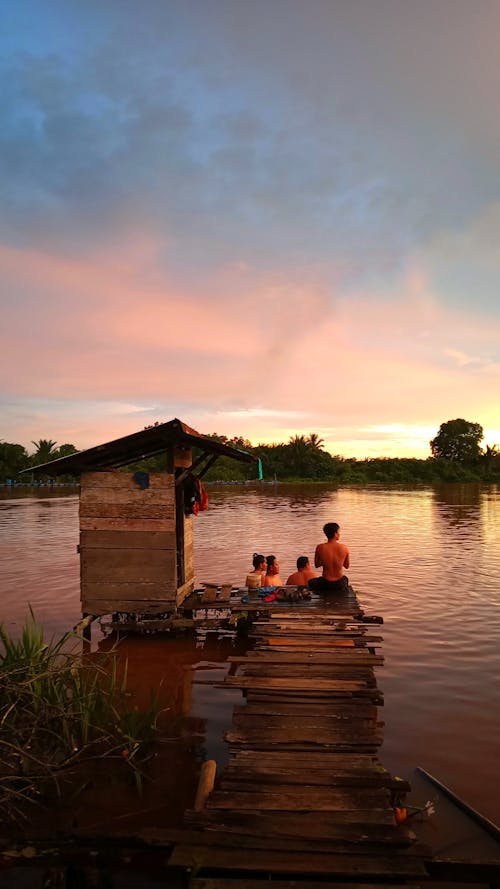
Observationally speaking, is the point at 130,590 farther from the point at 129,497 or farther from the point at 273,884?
the point at 273,884

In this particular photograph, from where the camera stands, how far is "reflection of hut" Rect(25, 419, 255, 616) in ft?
32.8

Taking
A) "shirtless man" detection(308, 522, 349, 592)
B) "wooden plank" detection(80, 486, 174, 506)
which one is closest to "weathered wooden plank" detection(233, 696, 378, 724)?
"shirtless man" detection(308, 522, 349, 592)

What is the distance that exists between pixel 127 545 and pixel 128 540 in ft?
0.28

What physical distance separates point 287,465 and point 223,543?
56043 millimetres

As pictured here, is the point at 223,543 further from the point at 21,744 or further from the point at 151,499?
the point at 21,744

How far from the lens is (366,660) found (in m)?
6.73

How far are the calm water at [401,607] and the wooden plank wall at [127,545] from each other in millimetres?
934

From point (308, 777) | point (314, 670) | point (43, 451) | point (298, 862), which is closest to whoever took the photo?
point (298, 862)

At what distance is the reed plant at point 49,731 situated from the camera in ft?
15.9

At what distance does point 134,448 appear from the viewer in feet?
34.2

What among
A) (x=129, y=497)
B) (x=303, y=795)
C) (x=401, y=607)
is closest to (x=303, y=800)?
(x=303, y=795)

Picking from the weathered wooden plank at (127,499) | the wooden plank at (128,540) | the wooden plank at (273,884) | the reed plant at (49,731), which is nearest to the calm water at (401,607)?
the reed plant at (49,731)

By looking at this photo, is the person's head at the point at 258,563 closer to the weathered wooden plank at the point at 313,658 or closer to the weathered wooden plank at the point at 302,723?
the weathered wooden plank at the point at 313,658

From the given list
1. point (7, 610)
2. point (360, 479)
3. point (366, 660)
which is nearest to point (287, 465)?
point (360, 479)
